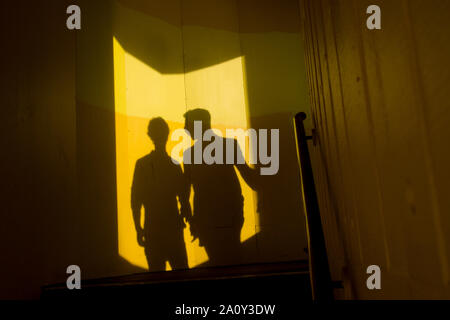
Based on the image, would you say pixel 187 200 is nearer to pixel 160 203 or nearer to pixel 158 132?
pixel 160 203

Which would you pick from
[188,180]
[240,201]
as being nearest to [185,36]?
[188,180]

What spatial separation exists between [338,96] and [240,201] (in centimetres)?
230

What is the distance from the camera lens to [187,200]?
3.63 m

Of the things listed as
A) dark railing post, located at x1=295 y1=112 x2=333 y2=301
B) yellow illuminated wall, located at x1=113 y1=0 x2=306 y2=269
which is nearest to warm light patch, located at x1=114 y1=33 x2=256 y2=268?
yellow illuminated wall, located at x1=113 y1=0 x2=306 y2=269

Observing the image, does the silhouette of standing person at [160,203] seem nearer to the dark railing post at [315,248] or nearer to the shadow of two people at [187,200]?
the shadow of two people at [187,200]

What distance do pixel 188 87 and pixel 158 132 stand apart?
629mm

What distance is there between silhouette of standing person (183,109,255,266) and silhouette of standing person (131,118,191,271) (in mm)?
128

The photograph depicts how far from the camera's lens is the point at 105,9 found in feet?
11.0

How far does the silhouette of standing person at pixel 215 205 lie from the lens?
3631mm

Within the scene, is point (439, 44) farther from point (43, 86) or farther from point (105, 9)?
point (105, 9)

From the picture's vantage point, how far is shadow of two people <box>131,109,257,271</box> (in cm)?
337

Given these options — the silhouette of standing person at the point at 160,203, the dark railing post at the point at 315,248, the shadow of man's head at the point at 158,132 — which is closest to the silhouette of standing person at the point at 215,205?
the silhouette of standing person at the point at 160,203

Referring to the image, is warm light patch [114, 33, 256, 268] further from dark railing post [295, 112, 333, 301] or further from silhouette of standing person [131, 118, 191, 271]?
dark railing post [295, 112, 333, 301]

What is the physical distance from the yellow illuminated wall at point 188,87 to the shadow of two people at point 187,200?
0.08 metres
